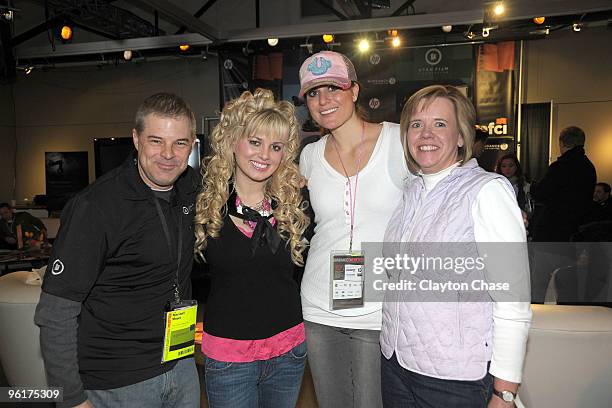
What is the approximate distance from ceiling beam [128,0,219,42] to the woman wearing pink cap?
3247 mm

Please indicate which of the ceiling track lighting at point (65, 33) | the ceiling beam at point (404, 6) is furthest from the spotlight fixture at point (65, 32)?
the ceiling beam at point (404, 6)

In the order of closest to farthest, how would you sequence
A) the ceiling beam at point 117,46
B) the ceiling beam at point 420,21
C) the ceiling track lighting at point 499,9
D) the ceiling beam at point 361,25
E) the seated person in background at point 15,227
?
1. the ceiling track lighting at point 499,9
2. the ceiling beam at point 420,21
3. the ceiling beam at point 361,25
4. the seated person in background at point 15,227
5. the ceiling beam at point 117,46

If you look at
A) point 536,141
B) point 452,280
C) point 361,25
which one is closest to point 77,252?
point 452,280

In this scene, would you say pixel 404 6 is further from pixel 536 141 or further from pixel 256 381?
pixel 256 381

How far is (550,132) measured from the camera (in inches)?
333

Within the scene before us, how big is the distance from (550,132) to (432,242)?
26.3 ft

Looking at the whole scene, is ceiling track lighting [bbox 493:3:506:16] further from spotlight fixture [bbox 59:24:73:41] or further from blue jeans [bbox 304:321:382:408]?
spotlight fixture [bbox 59:24:73:41]

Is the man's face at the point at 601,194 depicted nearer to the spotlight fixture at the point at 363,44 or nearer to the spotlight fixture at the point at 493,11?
the spotlight fixture at the point at 493,11

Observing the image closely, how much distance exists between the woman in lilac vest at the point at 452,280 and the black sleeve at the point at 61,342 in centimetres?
103

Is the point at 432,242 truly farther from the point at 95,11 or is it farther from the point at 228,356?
the point at 95,11

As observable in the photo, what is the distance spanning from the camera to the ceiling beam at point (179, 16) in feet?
16.2

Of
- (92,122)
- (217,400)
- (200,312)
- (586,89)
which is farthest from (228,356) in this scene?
(92,122)

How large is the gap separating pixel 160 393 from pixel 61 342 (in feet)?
1.41

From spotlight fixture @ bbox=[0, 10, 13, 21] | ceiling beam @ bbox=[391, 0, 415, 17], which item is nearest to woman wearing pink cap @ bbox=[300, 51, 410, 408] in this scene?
spotlight fixture @ bbox=[0, 10, 13, 21]
